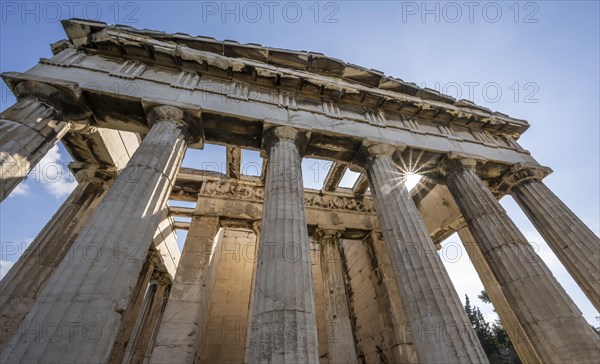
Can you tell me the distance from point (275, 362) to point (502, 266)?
270 inches

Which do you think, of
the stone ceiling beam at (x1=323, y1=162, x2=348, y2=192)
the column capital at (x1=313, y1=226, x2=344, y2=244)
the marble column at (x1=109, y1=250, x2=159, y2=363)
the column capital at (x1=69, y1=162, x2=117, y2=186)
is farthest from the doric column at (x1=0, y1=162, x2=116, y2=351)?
the stone ceiling beam at (x1=323, y1=162, x2=348, y2=192)

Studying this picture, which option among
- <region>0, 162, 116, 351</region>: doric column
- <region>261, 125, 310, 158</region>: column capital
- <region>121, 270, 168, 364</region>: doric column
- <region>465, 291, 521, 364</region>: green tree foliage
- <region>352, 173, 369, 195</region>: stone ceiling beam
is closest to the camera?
<region>0, 162, 116, 351</region>: doric column

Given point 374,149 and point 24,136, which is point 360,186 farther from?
point 24,136

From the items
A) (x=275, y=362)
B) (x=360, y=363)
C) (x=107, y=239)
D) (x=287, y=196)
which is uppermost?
(x=287, y=196)

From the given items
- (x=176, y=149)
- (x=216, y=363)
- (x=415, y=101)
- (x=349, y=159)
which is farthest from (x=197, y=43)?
(x=216, y=363)

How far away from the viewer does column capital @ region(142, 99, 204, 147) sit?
6.80 metres

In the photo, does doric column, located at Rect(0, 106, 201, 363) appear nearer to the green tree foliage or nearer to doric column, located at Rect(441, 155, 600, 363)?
doric column, located at Rect(441, 155, 600, 363)

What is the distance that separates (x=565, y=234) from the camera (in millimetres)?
7742

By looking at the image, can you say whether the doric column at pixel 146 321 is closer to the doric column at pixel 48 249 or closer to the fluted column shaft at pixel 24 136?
the doric column at pixel 48 249

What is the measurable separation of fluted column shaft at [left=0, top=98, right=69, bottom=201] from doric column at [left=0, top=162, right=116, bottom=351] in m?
2.95

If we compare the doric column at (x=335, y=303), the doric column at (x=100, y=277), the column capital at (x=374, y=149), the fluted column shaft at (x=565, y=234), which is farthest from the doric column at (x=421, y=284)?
the doric column at (x=100, y=277)

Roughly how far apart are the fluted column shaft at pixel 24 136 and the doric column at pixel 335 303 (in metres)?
8.74

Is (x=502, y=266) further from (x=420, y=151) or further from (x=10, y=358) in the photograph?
(x=10, y=358)

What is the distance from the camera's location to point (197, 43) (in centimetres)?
867
